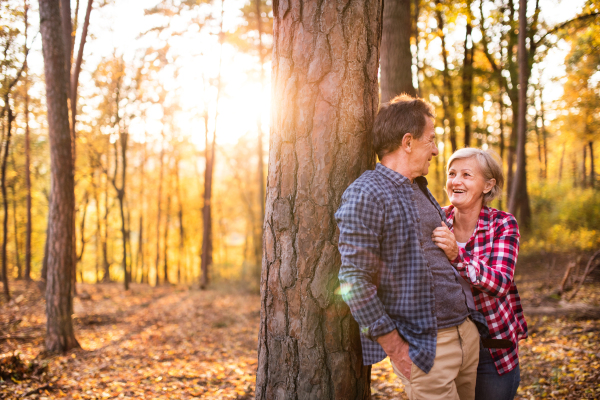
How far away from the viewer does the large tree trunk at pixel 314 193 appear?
201cm

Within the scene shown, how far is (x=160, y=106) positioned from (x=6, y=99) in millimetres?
7124

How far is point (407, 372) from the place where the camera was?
1.78m

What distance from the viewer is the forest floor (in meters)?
4.02

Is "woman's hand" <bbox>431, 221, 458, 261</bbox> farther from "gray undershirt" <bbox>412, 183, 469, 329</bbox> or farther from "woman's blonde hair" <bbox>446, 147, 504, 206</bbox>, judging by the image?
"woman's blonde hair" <bbox>446, 147, 504, 206</bbox>

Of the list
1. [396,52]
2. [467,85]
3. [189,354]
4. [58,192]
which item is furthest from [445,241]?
[467,85]

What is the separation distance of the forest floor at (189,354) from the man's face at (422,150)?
9.04 feet

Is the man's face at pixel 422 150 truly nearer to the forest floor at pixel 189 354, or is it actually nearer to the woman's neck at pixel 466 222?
the woman's neck at pixel 466 222

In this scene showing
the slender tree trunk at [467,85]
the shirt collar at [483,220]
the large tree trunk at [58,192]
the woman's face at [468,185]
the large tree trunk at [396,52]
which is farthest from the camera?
the slender tree trunk at [467,85]

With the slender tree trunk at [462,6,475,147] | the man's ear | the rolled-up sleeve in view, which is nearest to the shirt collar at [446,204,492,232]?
the man's ear

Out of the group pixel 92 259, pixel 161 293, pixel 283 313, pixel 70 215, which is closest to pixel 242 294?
pixel 161 293

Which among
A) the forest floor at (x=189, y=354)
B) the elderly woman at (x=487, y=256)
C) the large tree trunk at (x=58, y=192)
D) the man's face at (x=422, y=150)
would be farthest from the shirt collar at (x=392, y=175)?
the large tree trunk at (x=58, y=192)

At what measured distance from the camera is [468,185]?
2.31 m

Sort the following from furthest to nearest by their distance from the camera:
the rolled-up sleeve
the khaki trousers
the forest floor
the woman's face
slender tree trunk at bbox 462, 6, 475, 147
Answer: slender tree trunk at bbox 462, 6, 475, 147 < the forest floor < the woman's face < the khaki trousers < the rolled-up sleeve

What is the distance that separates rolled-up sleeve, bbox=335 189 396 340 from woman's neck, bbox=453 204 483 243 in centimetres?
88
